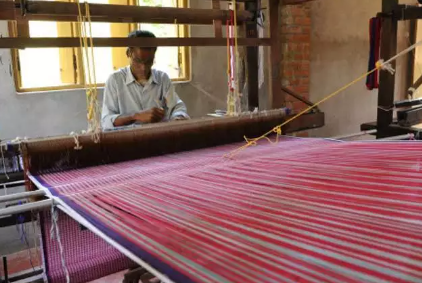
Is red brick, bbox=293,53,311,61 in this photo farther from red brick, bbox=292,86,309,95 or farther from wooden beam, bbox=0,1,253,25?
wooden beam, bbox=0,1,253,25

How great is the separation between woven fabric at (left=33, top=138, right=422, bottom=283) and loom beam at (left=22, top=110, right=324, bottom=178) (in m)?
0.08

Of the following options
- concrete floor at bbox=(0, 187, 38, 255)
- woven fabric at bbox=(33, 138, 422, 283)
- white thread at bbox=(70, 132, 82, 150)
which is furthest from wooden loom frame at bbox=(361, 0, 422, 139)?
concrete floor at bbox=(0, 187, 38, 255)

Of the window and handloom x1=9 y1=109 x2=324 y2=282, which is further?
the window

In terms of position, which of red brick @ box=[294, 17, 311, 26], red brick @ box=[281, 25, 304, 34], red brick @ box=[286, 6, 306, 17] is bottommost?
red brick @ box=[281, 25, 304, 34]

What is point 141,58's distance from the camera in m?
2.49

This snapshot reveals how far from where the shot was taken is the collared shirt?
2549 millimetres

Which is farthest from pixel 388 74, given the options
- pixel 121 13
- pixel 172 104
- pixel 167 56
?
pixel 167 56

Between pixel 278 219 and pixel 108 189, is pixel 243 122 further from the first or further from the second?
pixel 278 219

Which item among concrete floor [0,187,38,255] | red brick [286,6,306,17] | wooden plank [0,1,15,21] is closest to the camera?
wooden plank [0,1,15,21]

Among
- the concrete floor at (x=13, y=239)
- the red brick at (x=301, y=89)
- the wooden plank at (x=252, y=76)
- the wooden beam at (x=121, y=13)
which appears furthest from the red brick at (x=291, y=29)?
the concrete floor at (x=13, y=239)

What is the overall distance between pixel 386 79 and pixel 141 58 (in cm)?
144

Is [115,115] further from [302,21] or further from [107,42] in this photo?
[302,21]

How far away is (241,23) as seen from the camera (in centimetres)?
227

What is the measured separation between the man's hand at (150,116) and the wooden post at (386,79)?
1.28m
